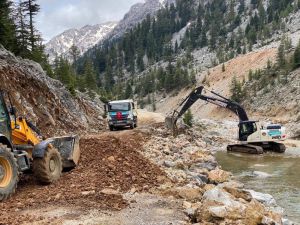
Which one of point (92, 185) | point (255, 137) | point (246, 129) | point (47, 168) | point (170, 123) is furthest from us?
point (170, 123)

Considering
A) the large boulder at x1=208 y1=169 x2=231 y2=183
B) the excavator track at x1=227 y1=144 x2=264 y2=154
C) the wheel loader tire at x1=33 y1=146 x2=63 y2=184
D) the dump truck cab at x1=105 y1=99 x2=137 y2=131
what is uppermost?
the dump truck cab at x1=105 y1=99 x2=137 y2=131

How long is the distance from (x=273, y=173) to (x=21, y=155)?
17406 millimetres

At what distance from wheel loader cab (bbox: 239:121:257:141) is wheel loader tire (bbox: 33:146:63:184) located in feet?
86.7

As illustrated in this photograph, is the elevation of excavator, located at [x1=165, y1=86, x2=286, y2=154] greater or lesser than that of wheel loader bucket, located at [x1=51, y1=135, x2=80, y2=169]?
lesser

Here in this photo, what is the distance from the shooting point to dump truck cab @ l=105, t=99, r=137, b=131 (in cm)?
3731

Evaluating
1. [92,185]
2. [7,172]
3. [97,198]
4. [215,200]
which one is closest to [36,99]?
[92,185]

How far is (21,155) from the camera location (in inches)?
538

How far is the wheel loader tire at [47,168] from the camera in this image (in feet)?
45.3

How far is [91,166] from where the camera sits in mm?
16203

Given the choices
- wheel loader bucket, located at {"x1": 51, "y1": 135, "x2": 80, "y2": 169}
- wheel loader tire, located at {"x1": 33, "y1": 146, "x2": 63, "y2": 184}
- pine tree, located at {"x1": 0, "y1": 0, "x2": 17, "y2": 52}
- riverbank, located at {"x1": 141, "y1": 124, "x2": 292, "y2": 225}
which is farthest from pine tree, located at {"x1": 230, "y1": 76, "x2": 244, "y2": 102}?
wheel loader tire, located at {"x1": 33, "y1": 146, "x2": 63, "y2": 184}

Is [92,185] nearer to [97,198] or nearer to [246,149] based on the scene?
[97,198]

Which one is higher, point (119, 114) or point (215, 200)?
point (119, 114)

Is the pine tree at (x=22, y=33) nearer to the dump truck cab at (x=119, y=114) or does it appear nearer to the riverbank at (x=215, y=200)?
the dump truck cab at (x=119, y=114)

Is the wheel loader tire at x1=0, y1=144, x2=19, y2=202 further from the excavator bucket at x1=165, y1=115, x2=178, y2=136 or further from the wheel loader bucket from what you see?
the excavator bucket at x1=165, y1=115, x2=178, y2=136
